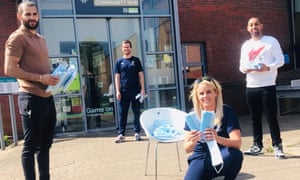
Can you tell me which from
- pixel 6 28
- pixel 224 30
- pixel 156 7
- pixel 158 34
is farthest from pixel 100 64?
pixel 224 30

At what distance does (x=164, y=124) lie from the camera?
4.70m

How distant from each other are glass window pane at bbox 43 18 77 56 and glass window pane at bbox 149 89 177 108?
2348 millimetres

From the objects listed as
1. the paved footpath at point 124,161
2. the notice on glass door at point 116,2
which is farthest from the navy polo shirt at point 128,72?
the notice on glass door at point 116,2

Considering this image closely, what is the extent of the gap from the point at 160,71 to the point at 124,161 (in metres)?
4.44

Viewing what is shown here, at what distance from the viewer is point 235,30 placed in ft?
40.2

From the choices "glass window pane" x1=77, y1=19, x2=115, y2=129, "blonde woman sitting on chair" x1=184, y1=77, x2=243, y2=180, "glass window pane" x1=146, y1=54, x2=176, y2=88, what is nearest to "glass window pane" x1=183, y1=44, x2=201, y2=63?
"glass window pane" x1=146, y1=54, x2=176, y2=88

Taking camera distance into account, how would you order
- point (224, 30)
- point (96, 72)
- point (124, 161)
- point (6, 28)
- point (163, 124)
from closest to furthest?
point (163, 124) → point (124, 161) → point (6, 28) → point (96, 72) → point (224, 30)

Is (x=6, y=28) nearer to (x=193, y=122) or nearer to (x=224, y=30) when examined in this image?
(x=224, y=30)

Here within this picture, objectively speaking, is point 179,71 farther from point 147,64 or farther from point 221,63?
point 221,63

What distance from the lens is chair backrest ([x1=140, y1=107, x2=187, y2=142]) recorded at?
4422 millimetres

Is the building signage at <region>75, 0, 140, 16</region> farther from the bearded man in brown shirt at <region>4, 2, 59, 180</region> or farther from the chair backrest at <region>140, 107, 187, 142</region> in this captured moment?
the bearded man in brown shirt at <region>4, 2, 59, 180</region>

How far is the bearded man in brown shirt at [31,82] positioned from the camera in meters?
3.56

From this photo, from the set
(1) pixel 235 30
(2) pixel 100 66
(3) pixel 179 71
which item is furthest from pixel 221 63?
(2) pixel 100 66

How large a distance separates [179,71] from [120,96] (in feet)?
9.93
